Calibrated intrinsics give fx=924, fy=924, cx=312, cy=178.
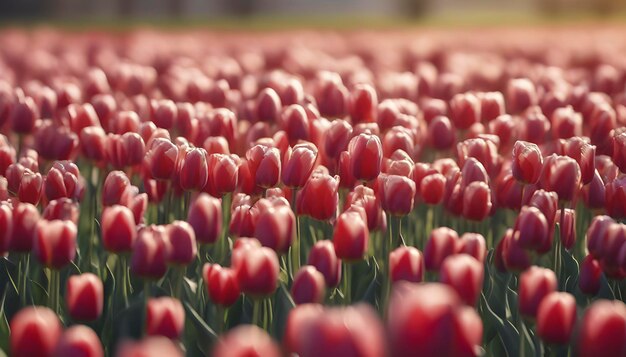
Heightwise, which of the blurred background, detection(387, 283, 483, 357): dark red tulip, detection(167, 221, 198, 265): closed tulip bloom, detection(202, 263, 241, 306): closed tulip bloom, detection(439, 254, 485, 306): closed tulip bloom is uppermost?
detection(387, 283, 483, 357): dark red tulip

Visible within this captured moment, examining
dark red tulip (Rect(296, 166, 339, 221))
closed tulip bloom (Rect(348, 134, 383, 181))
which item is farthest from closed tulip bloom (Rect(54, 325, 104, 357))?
closed tulip bloom (Rect(348, 134, 383, 181))

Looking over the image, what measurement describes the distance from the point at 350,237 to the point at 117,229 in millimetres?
671

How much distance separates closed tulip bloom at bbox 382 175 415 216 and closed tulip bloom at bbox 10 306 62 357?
1391 millimetres

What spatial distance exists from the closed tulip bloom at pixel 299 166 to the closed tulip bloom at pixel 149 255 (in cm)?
73

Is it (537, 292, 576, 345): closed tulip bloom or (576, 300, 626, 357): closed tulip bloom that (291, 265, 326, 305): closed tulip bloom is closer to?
(537, 292, 576, 345): closed tulip bloom

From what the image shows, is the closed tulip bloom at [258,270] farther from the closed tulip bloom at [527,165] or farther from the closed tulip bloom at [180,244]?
the closed tulip bloom at [527,165]

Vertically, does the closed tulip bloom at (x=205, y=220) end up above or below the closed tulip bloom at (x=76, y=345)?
below

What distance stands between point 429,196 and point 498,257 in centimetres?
38

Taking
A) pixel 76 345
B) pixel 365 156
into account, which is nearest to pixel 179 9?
pixel 365 156

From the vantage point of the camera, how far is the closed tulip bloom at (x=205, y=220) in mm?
2705

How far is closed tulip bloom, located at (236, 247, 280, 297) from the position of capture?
2330 mm

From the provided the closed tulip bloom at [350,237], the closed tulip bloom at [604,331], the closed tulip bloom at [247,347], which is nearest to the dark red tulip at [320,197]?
the closed tulip bloom at [350,237]

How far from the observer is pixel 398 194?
2930 millimetres

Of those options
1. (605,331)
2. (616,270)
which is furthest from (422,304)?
(616,270)
